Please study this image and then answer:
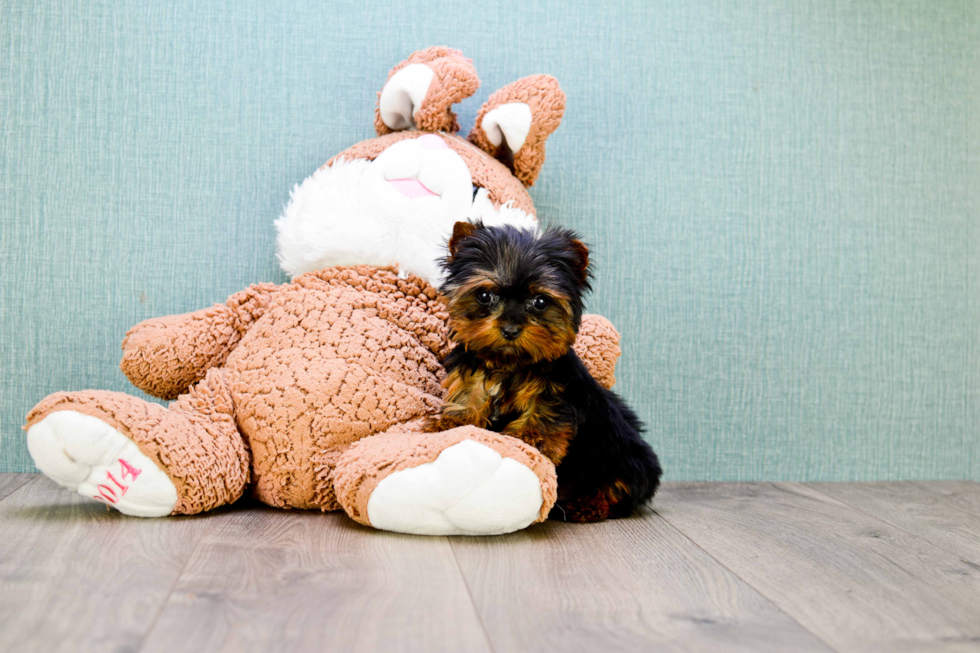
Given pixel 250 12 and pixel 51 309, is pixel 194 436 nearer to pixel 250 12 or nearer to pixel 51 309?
pixel 51 309

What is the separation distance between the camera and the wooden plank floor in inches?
36.9

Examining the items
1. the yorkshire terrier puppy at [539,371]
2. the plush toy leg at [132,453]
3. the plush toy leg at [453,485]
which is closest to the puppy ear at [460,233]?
the yorkshire terrier puppy at [539,371]

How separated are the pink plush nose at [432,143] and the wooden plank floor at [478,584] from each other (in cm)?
85

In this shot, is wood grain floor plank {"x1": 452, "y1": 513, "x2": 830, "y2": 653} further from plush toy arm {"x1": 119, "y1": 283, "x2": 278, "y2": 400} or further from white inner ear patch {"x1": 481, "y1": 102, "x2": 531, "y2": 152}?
white inner ear patch {"x1": 481, "y1": 102, "x2": 531, "y2": 152}

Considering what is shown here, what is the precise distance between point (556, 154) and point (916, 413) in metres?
1.29

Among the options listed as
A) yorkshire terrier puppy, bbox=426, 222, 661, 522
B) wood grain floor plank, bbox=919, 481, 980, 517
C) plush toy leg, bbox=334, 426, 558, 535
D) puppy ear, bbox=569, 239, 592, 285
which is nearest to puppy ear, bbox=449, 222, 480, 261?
yorkshire terrier puppy, bbox=426, 222, 661, 522

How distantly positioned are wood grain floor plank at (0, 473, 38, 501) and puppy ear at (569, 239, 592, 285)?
133 cm

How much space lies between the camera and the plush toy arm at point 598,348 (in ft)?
5.58

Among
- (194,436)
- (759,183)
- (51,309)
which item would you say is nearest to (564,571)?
(194,436)

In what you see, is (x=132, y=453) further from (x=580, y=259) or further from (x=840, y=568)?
(x=840, y=568)

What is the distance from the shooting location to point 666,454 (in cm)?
209

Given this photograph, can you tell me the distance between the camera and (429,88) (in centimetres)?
177

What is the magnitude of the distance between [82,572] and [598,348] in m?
1.08

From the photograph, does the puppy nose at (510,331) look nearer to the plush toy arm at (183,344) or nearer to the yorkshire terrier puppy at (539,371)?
the yorkshire terrier puppy at (539,371)
